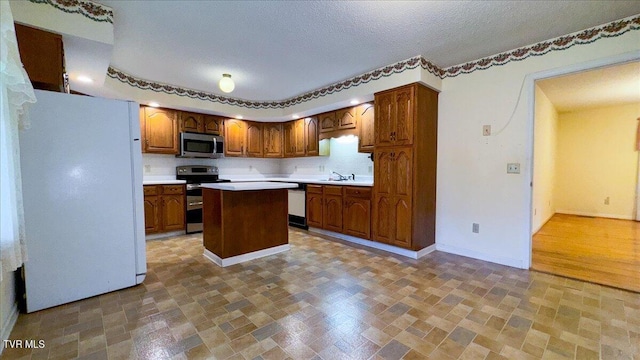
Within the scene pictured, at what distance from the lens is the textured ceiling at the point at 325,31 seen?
215cm

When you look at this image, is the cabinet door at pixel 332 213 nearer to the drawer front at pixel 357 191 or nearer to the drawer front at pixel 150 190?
the drawer front at pixel 357 191

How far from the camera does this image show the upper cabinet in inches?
127

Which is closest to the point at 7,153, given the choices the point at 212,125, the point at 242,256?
the point at 242,256

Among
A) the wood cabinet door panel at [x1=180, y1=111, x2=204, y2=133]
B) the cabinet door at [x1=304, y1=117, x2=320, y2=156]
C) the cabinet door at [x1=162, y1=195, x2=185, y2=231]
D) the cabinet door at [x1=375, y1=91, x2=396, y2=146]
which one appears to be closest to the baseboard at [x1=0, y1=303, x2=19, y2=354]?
the cabinet door at [x1=162, y1=195, x2=185, y2=231]

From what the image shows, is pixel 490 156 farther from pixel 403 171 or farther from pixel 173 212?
pixel 173 212

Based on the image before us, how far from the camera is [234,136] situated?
521 cm

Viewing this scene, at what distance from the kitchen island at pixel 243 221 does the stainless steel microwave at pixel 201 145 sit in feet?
5.32

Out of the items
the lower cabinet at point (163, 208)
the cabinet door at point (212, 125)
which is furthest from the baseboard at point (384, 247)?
the cabinet door at point (212, 125)

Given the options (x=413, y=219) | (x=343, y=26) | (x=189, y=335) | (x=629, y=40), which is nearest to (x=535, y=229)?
(x=413, y=219)

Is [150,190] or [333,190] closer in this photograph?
[150,190]

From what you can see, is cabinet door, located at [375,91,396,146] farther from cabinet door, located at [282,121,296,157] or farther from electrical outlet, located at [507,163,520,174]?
cabinet door, located at [282,121,296,157]

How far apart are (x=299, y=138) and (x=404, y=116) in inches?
96.6

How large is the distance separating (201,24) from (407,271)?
312 centimetres

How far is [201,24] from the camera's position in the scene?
95.5 inches
